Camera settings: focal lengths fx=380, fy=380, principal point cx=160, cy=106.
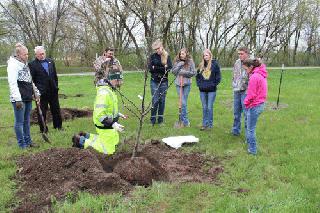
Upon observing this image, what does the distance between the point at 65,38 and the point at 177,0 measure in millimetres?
14091

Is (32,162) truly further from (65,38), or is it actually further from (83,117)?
(65,38)

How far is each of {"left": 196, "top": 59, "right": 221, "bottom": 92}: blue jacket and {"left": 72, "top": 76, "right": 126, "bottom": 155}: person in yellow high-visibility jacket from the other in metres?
2.79

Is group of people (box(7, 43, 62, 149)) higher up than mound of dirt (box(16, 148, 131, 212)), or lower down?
higher up

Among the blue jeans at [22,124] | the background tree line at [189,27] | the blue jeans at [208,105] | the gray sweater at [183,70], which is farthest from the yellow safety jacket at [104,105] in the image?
the background tree line at [189,27]

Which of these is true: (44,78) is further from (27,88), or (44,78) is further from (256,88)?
(256,88)

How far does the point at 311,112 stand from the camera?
11.1 meters

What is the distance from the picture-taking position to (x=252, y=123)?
705 centimetres

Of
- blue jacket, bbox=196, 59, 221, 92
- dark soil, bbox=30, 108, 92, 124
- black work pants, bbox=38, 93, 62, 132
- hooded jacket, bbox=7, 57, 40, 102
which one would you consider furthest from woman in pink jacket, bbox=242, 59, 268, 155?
dark soil, bbox=30, 108, 92, 124

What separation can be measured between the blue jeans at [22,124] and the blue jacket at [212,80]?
3.85m

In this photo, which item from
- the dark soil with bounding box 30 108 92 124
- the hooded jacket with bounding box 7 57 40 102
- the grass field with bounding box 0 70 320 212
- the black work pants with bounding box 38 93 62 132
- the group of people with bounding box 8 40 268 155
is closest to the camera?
the grass field with bounding box 0 70 320 212

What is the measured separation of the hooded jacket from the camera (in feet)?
23.3

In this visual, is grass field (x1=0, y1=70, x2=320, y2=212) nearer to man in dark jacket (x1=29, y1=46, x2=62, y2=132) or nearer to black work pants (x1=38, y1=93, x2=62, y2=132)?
black work pants (x1=38, y1=93, x2=62, y2=132)

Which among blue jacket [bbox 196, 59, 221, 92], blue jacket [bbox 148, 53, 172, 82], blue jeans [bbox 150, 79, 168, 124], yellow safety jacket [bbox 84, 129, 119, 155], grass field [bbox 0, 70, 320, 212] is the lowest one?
grass field [bbox 0, 70, 320, 212]

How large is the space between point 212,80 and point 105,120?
334cm
